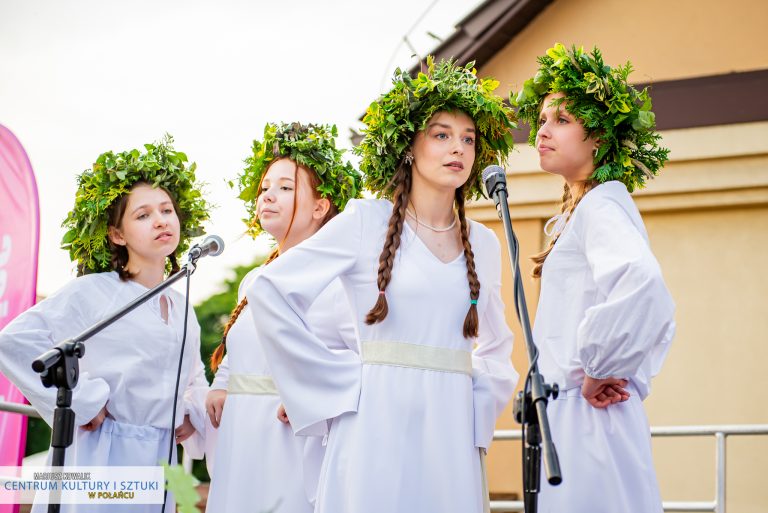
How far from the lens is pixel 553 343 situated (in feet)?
12.7

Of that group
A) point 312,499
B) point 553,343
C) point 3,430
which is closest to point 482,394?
point 553,343

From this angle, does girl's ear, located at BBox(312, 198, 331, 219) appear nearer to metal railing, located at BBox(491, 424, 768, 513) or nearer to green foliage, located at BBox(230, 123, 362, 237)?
green foliage, located at BBox(230, 123, 362, 237)

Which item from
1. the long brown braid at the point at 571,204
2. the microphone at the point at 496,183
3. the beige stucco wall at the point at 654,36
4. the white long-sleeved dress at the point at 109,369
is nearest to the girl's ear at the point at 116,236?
the white long-sleeved dress at the point at 109,369

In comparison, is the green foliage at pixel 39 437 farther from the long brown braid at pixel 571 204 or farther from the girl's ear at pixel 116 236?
the long brown braid at pixel 571 204

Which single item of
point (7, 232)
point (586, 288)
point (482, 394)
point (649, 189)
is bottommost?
point (482, 394)

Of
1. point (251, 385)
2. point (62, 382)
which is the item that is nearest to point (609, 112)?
point (251, 385)

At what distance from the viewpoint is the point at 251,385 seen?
4.77 meters

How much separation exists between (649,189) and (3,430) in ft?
15.8

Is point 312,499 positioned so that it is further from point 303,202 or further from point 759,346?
point 759,346

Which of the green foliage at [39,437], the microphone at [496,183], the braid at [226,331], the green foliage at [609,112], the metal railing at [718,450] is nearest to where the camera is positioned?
the microphone at [496,183]

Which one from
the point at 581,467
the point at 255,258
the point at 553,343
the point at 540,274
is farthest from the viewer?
the point at 255,258

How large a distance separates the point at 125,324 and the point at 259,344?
68 cm

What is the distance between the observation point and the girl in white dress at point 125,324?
4680 mm

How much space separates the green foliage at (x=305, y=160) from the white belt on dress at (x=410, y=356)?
1.47m
